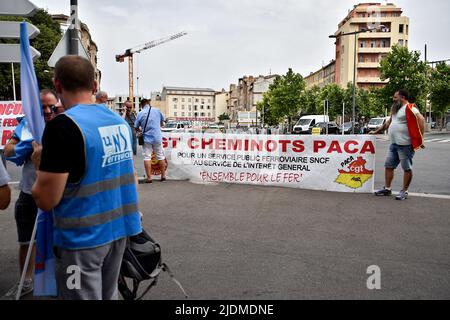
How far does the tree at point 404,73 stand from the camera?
4281 cm

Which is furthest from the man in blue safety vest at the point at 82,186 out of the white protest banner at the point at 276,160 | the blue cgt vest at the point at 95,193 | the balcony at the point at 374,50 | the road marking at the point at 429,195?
the balcony at the point at 374,50

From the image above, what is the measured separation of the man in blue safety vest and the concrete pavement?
57.8 inches

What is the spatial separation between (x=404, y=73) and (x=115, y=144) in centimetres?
4571

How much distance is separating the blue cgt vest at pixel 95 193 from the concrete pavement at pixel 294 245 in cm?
154

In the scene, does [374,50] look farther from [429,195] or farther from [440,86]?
[429,195]

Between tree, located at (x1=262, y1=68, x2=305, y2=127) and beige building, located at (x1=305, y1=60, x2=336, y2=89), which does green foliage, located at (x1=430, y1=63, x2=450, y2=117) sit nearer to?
tree, located at (x1=262, y1=68, x2=305, y2=127)

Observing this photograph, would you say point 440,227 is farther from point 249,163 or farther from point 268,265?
point 249,163

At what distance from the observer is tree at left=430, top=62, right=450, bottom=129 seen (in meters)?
47.6

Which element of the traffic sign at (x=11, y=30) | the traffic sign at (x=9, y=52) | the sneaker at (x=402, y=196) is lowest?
the sneaker at (x=402, y=196)

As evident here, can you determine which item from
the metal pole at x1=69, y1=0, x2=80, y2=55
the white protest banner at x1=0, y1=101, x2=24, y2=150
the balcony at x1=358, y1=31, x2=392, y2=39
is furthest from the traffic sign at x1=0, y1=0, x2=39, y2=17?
the balcony at x1=358, y1=31, x2=392, y2=39

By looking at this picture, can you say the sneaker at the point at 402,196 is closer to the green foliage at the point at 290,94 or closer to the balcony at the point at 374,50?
the green foliage at the point at 290,94

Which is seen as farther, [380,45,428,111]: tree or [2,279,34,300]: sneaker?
[380,45,428,111]: tree

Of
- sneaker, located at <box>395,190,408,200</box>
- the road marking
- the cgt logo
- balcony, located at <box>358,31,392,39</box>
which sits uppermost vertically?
balcony, located at <box>358,31,392,39</box>

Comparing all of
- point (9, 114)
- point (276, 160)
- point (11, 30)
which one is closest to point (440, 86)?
point (276, 160)
